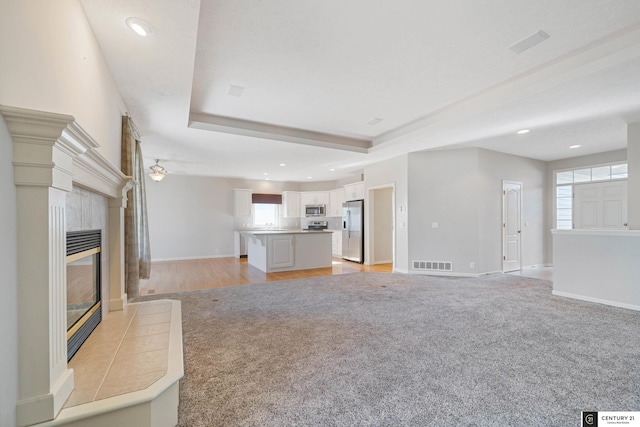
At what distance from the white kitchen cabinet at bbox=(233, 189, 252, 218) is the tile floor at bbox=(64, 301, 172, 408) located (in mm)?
6723

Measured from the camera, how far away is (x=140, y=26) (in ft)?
6.57

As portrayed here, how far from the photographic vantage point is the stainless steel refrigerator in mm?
7836

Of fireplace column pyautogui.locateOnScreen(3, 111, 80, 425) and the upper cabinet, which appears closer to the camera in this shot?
fireplace column pyautogui.locateOnScreen(3, 111, 80, 425)

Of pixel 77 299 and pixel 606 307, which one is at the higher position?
pixel 77 299

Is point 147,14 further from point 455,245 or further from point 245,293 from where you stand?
point 455,245

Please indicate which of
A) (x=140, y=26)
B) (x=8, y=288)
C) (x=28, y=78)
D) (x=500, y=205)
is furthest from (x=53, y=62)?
(x=500, y=205)

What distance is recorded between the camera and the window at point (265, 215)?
9.81 metres

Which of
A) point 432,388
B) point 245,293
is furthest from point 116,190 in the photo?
point 432,388

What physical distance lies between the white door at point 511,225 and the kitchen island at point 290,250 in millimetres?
4025

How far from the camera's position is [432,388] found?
6.37 ft

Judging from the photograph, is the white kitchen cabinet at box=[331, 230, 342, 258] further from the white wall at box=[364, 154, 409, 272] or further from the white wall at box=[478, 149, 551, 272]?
the white wall at box=[478, 149, 551, 272]

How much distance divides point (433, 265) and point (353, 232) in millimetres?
2647

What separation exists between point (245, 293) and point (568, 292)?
5.05 meters

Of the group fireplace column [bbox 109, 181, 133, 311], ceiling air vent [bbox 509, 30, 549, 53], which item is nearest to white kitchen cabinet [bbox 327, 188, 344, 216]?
ceiling air vent [bbox 509, 30, 549, 53]
